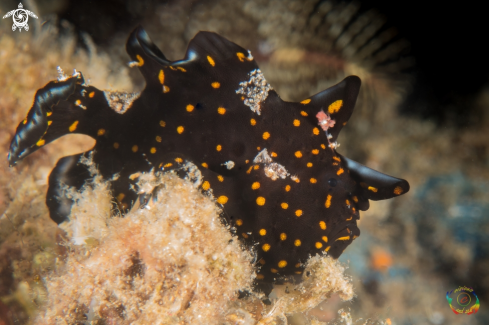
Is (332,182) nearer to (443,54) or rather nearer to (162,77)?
(443,54)

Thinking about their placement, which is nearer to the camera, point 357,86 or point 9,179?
point 357,86

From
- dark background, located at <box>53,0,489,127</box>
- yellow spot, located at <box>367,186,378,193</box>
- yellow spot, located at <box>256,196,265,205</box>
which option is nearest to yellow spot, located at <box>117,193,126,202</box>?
yellow spot, located at <box>256,196,265,205</box>

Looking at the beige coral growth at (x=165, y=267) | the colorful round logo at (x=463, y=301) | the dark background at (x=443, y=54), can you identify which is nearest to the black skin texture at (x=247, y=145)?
the beige coral growth at (x=165, y=267)

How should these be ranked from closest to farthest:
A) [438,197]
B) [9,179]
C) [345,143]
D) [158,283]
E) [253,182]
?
1. [158,283]
2. [253,182]
3. [438,197]
4. [345,143]
5. [9,179]

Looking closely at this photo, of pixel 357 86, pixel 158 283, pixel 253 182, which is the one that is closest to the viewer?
pixel 158 283

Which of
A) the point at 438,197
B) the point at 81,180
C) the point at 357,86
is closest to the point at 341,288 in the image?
the point at 438,197

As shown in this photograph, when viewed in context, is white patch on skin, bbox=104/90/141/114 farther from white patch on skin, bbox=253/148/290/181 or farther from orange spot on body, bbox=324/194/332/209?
orange spot on body, bbox=324/194/332/209

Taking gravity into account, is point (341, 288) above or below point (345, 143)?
Result: below

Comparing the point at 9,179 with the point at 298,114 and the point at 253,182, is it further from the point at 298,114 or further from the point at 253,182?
the point at 298,114
